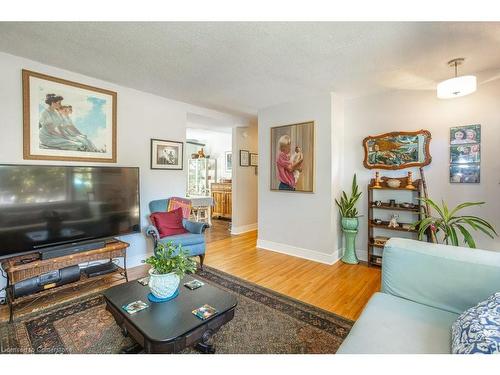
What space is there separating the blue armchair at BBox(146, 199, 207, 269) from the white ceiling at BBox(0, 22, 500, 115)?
1.82m

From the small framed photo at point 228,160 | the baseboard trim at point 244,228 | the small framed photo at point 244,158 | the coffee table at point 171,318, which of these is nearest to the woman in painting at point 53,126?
the coffee table at point 171,318

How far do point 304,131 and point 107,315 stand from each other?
320 centimetres

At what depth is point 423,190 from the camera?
3020 millimetres

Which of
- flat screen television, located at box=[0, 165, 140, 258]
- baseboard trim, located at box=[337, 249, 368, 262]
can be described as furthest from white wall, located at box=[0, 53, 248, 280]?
baseboard trim, located at box=[337, 249, 368, 262]

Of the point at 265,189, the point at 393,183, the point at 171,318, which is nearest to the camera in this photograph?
the point at 171,318

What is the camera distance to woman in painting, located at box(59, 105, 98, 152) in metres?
2.68

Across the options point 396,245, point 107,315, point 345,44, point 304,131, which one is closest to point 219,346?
point 107,315

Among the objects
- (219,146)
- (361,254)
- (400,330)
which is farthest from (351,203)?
(219,146)

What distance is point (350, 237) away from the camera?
3459 millimetres

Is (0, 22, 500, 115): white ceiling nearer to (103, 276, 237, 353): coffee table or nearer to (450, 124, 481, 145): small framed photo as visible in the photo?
(450, 124, 481, 145): small framed photo

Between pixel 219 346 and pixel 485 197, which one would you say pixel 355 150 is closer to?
pixel 485 197

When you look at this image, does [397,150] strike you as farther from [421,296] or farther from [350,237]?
[421,296]

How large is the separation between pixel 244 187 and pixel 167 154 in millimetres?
2090

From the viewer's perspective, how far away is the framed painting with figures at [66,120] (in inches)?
97.1
